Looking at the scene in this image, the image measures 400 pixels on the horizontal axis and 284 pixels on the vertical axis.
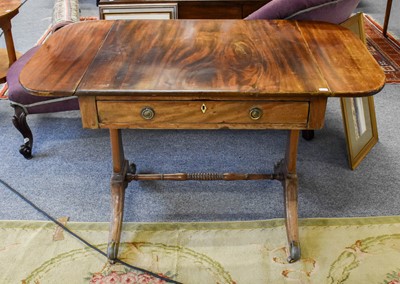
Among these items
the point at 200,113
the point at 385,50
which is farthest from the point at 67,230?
the point at 385,50

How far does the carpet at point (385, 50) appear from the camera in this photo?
3.02 m

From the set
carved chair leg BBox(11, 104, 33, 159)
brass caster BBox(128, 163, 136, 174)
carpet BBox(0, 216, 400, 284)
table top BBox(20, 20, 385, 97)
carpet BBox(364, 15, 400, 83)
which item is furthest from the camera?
carpet BBox(364, 15, 400, 83)

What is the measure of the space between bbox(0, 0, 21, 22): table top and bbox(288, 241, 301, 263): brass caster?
6.01 ft

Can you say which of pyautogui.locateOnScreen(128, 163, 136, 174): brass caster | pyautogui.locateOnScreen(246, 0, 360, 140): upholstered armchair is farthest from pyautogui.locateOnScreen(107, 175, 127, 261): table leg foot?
pyautogui.locateOnScreen(246, 0, 360, 140): upholstered armchair

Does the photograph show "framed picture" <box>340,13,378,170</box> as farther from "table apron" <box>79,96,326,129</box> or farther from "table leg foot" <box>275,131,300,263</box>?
"table apron" <box>79,96,326,129</box>

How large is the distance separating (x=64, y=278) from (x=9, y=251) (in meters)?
0.27

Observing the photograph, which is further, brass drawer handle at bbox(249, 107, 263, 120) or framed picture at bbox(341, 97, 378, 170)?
framed picture at bbox(341, 97, 378, 170)

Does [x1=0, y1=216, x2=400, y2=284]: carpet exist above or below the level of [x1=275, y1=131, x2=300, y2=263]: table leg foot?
below

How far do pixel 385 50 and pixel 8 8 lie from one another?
2.52 meters

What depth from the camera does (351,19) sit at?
7.27 ft

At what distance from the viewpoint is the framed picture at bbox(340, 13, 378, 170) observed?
2.18 metres

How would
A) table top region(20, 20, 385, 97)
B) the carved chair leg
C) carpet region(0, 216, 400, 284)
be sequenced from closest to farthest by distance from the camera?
table top region(20, 20, 385, 97) → carpet region(0, 216, 400, 284) → the carved chair leg

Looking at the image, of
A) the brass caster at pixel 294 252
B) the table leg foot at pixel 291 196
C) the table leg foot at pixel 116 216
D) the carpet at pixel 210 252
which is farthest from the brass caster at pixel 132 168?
the brass caster at pixel 294 252

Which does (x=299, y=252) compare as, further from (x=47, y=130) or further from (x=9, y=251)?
(x=47, y=130)
